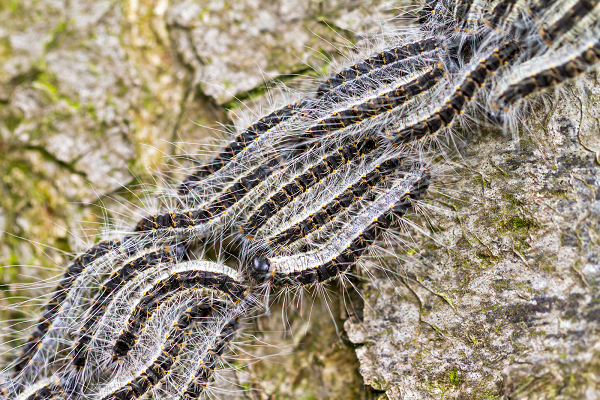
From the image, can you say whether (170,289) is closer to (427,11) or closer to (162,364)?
(162,364)

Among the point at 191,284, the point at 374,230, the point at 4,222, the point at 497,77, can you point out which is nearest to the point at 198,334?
the point at 191,284

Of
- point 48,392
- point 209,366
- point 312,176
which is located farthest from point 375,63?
point 48,392

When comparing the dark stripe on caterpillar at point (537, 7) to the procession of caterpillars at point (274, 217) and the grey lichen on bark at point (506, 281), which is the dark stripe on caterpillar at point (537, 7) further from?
the grey lichen on bark at point (506, 281)

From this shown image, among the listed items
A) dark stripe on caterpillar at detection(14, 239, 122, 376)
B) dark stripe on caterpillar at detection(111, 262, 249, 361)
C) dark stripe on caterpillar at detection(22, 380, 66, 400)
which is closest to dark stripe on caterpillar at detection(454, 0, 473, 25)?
dark stripe on caterpillar at detection(111, 262, 249, 361)

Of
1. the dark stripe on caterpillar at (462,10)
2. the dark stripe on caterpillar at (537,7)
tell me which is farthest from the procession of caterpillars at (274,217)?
the dark stripe on caterpillar at (537,7)

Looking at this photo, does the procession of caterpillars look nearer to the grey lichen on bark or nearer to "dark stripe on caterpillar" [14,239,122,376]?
"dark stripe on caterpillar" [14,239,122,376]

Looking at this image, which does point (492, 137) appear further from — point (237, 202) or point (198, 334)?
point (198, 334)
